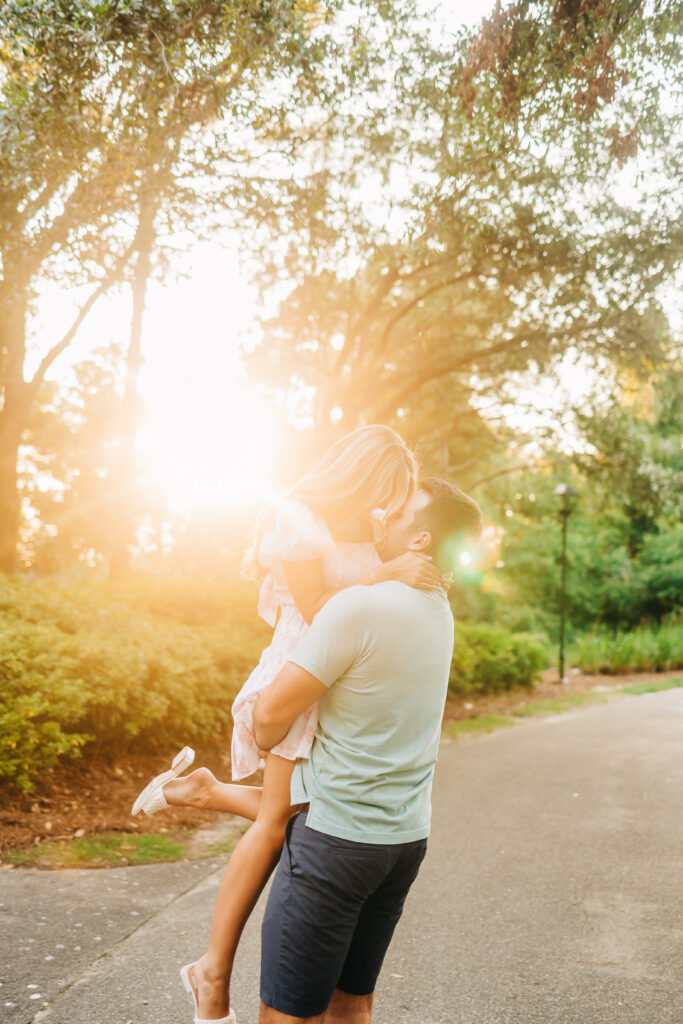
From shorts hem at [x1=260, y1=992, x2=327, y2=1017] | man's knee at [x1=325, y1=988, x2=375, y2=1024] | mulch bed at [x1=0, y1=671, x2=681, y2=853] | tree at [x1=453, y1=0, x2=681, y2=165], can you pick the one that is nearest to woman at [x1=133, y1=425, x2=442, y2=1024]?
man's knee at [x1=325, y1=988, x2=375, y2=1024]

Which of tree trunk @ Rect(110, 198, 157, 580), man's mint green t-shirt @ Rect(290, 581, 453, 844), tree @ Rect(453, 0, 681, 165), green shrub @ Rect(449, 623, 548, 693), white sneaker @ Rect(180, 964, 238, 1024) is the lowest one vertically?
green shrub @ Rect(449, 623, 548, 693)

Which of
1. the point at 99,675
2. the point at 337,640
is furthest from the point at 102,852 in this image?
the point at 337,640

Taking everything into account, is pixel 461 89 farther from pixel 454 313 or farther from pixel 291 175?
pixel 454 313

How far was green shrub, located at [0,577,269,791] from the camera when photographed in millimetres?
5527

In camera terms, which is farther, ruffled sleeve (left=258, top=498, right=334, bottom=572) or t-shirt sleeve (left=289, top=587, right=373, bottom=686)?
ruffled sleeve (left=258, top=498, right=334, bottom=572)

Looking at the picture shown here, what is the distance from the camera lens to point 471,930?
4207mm

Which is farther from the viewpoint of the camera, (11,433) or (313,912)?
(11,433)

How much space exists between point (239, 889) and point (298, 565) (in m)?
0.96

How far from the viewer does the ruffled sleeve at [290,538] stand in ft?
7.88

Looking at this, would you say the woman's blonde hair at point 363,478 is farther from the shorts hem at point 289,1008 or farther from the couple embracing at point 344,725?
the shorts hem at point 289,1008

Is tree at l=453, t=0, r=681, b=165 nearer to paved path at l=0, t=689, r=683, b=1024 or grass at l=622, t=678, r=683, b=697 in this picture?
paved path at l=0, t=689, r=683, b=1024

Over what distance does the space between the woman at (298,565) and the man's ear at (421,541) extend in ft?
0.43

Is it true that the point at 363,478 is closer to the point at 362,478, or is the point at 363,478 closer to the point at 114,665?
the point at 362,478

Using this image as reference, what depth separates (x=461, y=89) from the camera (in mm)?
6117
